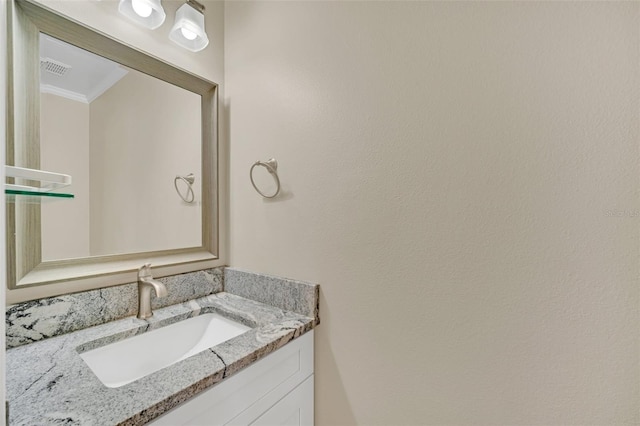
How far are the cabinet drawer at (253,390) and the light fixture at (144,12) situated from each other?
129 cm

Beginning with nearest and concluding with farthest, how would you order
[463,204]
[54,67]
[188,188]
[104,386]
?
[104,386] → [463,204] → [54,67] → [188,188]

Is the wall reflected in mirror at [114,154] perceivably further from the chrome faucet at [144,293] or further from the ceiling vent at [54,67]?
the chrome faucet at [144,293]

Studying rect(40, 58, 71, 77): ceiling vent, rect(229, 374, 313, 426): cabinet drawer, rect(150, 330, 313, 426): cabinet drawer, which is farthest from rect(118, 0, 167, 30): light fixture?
rect(229, 374, 313, 426): cabinet drawer

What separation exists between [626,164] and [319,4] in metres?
1.05

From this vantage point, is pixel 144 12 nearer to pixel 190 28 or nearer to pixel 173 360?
pixel 190 28

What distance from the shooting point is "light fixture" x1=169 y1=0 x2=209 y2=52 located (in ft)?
3.60

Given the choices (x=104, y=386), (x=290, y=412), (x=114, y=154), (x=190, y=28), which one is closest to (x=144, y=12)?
(x=190, y=28)

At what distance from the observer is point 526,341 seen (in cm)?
69

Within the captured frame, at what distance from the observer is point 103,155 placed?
101 cm

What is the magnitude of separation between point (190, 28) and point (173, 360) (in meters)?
1.33

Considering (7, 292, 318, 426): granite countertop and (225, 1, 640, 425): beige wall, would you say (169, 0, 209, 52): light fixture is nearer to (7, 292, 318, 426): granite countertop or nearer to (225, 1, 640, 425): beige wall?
(225, 1, 640, 425): beige wall

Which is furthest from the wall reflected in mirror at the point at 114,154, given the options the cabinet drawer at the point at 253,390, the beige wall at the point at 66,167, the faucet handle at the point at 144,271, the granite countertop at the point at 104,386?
the cabinet drawer at the point at 253,390

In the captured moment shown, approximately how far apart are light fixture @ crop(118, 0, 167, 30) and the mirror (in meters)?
0.11

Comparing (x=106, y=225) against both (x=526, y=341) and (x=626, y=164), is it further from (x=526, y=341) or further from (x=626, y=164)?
(x=626, y=164)
